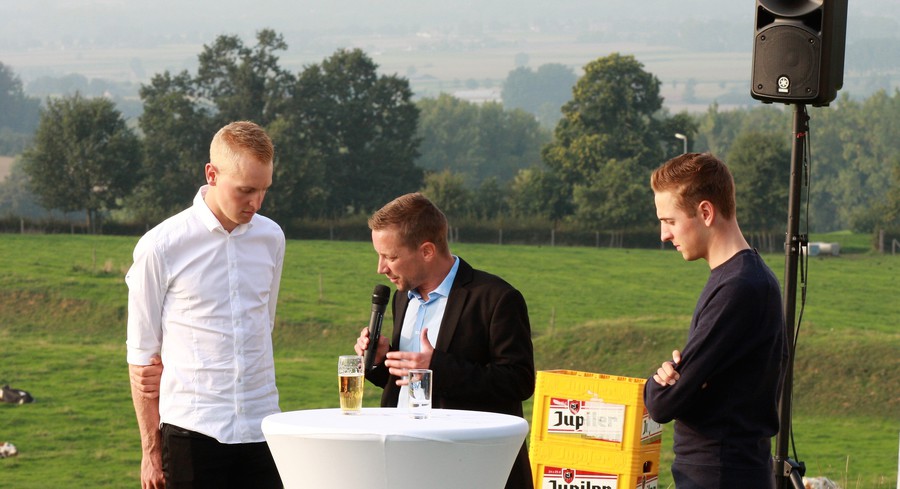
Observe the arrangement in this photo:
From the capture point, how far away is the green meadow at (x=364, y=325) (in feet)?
92.6

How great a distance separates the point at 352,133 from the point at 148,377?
44.7 metres

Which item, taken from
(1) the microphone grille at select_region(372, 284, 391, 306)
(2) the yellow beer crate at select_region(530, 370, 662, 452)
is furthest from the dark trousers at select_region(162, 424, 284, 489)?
Answer: (2) the yellow beer crate at select_region(530, 370, 662, 452)

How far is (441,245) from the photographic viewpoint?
124 inches

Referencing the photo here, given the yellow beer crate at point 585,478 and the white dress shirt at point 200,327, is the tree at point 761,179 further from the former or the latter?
the white dress shirt at point 200,327

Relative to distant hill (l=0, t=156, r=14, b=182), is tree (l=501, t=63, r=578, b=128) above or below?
above

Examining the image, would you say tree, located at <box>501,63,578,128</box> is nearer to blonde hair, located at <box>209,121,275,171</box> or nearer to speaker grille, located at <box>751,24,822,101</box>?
speaker grille, located at <box>751,24,822,101</box>

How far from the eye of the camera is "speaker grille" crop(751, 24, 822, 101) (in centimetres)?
467

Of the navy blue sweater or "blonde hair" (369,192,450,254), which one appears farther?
"blonde hair" (369,192,450,254)

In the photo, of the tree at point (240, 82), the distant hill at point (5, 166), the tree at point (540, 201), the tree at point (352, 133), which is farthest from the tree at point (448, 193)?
the distant hill at point (5, 166)

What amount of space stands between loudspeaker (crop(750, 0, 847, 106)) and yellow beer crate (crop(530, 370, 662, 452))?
135cm

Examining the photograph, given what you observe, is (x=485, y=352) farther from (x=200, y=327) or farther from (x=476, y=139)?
(x=476, y=139)

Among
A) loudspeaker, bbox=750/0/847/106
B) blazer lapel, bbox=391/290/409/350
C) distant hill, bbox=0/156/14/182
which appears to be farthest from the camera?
distant hill, bbox=0/156/14/182

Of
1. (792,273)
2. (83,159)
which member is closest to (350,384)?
(792,273)

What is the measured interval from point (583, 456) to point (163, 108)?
44.6 meters
